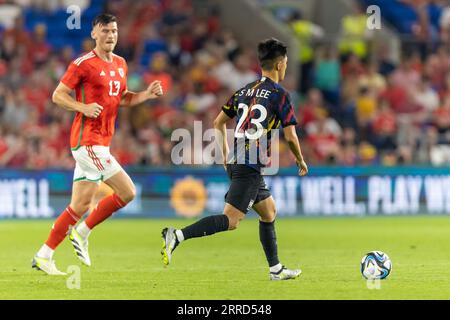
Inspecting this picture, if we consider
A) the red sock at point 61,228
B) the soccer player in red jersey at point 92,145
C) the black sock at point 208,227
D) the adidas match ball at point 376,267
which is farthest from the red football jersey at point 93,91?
the adidas match ball at point 376,267

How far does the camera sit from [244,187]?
1028 cm

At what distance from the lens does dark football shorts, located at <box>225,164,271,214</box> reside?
10.3 metres

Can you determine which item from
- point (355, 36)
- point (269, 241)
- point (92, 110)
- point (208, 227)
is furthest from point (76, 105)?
point (355, 36)

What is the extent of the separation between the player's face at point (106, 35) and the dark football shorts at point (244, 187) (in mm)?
1860

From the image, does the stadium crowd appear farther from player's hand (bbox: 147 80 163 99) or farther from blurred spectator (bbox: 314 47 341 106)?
player's hand (bbox: 147 80 163 99)

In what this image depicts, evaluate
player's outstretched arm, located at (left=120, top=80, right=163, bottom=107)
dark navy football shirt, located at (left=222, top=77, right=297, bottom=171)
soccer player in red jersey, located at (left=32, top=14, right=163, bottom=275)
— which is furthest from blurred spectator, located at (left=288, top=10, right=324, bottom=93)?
dark navy football shirt, located at (left=222, top=77, right=297, bottom=171)

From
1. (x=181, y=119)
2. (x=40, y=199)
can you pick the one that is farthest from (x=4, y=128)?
(x=181, y=119)

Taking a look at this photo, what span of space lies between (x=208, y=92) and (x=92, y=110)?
1253 cm

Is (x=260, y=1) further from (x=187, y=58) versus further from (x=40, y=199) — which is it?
(x=40, y=199)

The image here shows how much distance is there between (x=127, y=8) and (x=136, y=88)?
302 centimetres

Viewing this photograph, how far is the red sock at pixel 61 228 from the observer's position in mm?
11039

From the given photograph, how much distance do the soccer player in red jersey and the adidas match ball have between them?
8.08 ft

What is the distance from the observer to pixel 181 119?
2175cm
